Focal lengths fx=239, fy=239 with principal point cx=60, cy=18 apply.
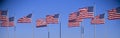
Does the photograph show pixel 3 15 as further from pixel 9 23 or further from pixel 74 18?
pixel 74 18

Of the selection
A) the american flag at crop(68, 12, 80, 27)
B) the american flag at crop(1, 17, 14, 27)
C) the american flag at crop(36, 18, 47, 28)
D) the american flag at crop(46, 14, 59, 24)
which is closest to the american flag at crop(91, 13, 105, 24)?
the american flag at crop(68, 12, 80, 27)

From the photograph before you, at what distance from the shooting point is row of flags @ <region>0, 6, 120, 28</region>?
3.01 m

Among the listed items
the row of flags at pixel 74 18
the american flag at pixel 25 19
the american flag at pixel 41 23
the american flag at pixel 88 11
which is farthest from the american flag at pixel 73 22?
the american flag at pixel 25 19

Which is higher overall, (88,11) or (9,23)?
(88,11)

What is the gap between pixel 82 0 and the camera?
304cm

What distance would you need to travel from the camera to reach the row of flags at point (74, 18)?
9.89 feet

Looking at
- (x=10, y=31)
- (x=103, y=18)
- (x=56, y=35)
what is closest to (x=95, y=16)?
(x=103, y=18)

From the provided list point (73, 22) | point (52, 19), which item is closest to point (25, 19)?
point (52, 19)

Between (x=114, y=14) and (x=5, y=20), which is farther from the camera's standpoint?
(x=5, y=20)

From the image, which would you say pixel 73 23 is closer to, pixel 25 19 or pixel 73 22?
pixel 73 22

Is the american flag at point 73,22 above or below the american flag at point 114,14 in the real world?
below

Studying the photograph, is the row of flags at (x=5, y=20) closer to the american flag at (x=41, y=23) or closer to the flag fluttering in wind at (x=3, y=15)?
the flag fluttering in wind at (x=3, y=15)

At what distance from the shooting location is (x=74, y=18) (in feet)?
10.0

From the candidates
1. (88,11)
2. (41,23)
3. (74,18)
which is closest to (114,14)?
(88,11)
